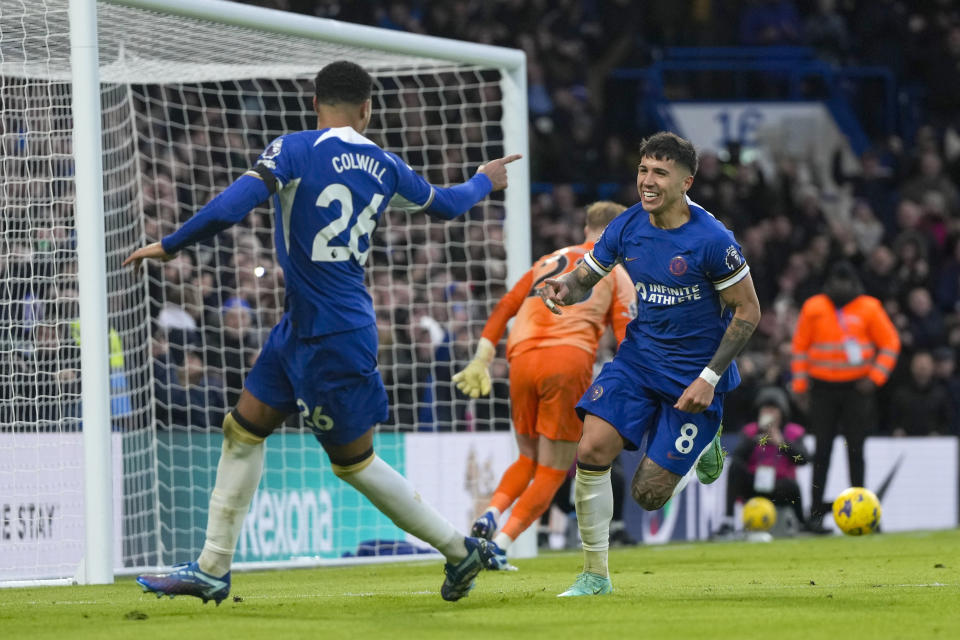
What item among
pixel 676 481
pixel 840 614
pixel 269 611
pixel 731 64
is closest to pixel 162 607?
pixel 269 611

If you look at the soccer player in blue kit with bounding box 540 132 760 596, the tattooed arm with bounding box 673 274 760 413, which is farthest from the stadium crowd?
the tattooed arm with bounding box 673 274 760 413

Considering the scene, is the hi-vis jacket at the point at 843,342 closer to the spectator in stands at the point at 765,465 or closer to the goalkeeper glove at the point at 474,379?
the spectator in stands at the point at 765,465

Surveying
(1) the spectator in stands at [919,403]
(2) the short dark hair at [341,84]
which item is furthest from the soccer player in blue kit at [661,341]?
(1) the spectator in stands at [919,403]

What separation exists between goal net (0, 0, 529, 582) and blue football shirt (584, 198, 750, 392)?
3.67m

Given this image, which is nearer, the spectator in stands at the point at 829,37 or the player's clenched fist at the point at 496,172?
the player's clenched fist at the point at 496,172

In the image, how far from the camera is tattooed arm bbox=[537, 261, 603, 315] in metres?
6.91

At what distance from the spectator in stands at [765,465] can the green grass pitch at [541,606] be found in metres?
4.40

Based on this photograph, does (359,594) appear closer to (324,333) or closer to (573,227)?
(324,333)

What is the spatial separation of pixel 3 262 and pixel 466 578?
14.2 feet

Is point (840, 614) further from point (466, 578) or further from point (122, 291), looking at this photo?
point (122, 291)

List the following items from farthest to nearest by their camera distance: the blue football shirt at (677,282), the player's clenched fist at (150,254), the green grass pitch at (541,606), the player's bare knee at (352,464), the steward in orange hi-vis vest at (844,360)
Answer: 1. the steward in orange hi-vis vest at (844,360)
2. the blue football shirt at (677,282)
3. the player's bare knee at (352,464)
4. the player's clenched fist at (150,254)
5. the green grass pitch at (541,606)

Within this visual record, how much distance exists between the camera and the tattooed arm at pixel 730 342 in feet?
21.9

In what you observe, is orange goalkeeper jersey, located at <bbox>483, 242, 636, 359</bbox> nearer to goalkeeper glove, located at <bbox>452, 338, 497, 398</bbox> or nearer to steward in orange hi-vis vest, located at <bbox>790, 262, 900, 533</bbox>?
goalkeeper glove, located at <bbox>452, 338, 497, 398</bbox>

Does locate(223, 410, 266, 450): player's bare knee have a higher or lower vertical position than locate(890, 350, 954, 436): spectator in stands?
higher
